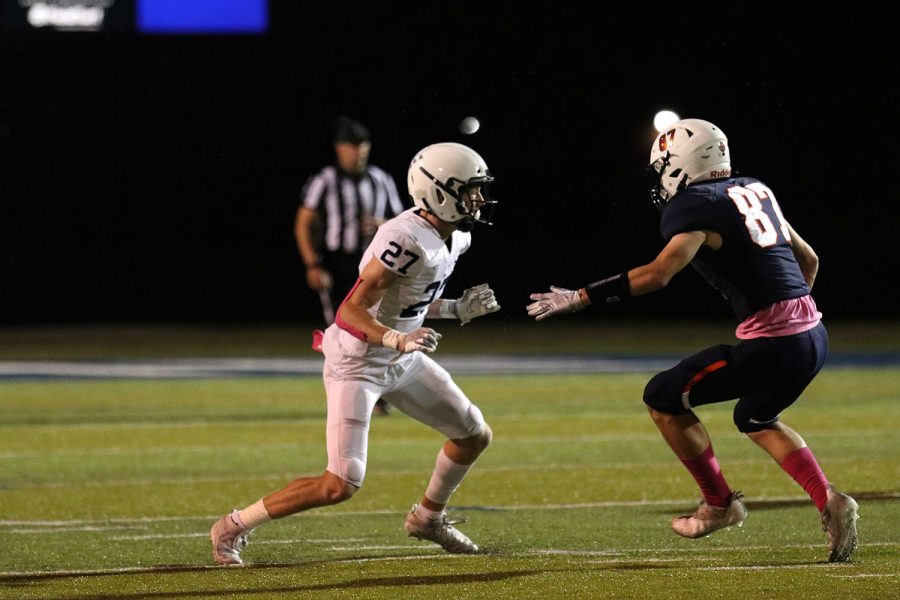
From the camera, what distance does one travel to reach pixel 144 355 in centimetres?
1537

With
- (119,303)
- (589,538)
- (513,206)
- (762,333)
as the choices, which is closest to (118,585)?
(589,538)

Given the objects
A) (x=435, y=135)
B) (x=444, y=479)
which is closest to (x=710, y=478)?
(x=444, y=479)

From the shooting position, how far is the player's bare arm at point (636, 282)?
4.76 metres

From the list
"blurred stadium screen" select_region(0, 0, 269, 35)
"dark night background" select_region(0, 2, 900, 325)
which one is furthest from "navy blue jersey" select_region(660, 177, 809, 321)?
"dark night background" select_region(0, 2, 900, 325)

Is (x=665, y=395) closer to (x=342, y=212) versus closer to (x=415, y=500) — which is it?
(x=415, y=500)

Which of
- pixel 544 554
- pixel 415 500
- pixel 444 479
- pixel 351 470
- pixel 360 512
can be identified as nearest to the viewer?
pixel 351 470

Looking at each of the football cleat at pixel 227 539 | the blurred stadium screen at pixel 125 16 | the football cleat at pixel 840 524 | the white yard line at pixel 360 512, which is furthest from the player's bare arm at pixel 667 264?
the blurred stadium screen at pixel 125 16

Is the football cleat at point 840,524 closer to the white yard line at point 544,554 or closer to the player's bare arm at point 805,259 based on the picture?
the white yard line at point 544,554

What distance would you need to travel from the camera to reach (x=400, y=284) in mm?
5027

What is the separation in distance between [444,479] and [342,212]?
4213 millimetres

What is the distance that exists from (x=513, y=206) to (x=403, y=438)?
13211mm

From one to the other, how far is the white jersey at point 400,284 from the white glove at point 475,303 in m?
0.09

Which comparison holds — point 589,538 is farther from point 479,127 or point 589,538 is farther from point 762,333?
point 479,127

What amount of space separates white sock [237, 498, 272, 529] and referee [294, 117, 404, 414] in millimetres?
4263
